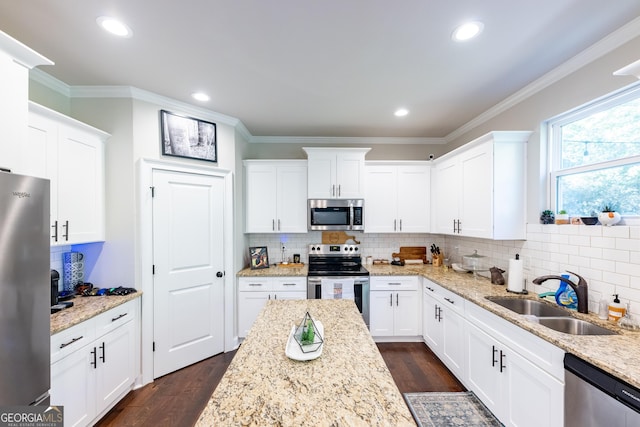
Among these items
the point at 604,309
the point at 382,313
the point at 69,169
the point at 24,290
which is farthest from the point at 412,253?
the point at 69,169

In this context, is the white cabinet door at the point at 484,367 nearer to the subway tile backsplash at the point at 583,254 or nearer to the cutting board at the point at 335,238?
the subway tile backsplash at the point at 583,254

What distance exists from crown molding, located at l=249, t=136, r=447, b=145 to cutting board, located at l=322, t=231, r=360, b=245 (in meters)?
1.42

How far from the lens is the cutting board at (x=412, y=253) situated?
3.96 metres

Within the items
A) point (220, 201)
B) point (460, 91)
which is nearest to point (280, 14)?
point (460, 91)

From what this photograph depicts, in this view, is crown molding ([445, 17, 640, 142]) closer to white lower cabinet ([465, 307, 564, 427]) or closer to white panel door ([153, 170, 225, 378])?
white lower cabinet ([465, 307, 564, 427])

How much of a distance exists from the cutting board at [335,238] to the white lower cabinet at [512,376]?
195cm

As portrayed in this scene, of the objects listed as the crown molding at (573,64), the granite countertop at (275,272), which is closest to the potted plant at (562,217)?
the crown molding at (573,64)

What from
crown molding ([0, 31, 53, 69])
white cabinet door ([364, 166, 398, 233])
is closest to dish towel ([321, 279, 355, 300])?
white cabinet door ([364, 166, 398, 233])

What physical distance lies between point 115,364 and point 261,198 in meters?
2.30

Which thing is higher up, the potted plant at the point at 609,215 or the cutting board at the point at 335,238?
the potted plant at the point at 609,215

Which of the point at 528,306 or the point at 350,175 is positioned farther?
the point at 350,175

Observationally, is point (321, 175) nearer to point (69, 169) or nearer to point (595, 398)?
point (69, 169)

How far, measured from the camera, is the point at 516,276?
93.7 inches

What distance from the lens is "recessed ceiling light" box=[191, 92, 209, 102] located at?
2590 millimetres
